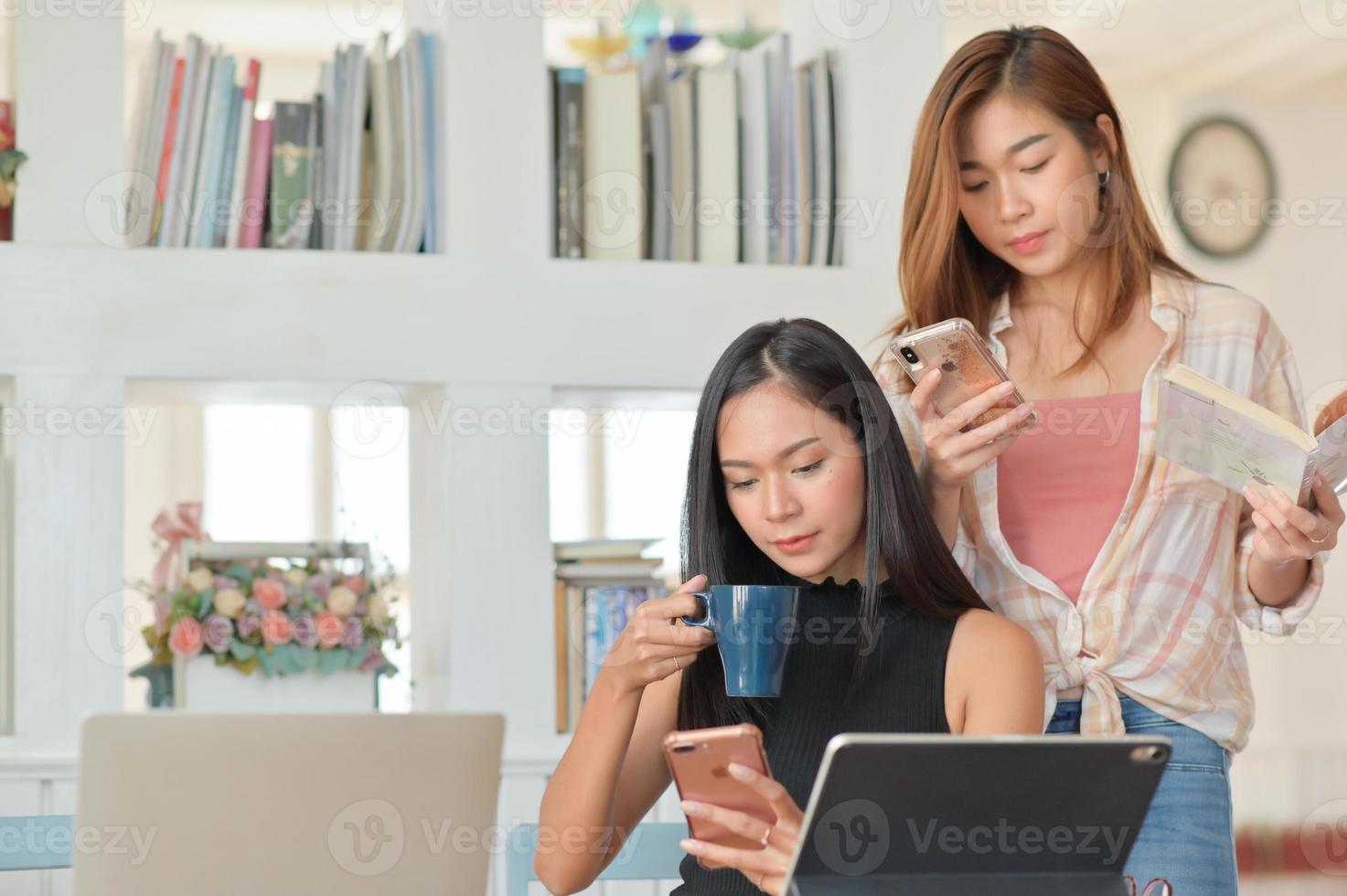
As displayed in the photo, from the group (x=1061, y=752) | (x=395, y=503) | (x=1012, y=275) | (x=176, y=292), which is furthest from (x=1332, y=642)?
(x=1061, y=752)

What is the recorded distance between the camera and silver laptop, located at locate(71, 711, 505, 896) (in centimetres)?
137

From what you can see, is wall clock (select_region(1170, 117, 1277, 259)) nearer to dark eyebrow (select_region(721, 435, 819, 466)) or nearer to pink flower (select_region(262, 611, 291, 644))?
pink flower (select_region(262, 611, 291, 644))

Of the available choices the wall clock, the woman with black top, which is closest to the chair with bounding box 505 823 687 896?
the woman with black top

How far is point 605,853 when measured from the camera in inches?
67.1

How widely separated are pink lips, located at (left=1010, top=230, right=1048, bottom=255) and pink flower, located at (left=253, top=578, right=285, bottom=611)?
4.40ft

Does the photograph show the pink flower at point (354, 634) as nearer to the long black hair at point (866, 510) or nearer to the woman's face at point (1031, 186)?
Answer: the long black hair at point (866, 510)

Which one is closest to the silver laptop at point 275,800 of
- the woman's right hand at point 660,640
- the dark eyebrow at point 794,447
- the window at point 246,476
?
the woman's right hand at point 660,640

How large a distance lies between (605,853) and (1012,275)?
898 mm

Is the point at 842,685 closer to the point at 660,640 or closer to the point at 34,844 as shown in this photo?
the point at 660,640

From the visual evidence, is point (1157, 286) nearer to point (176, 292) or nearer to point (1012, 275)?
point (1012, 275)

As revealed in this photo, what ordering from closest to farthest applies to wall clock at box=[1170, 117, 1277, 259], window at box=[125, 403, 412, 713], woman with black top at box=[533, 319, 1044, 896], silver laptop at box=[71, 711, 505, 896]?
silver laptop at box=[71, 711, 505, 896] < woman with black top at box=[533, 319, 1044, 896] < wall clock at box=[1170, 117, 1277, 259] < window at box=[125, 403, 412, 713]

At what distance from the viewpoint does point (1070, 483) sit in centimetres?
188

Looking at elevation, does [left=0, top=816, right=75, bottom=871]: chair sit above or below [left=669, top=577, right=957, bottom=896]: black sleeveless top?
below

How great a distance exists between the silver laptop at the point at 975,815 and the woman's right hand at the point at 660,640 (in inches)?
19.5
